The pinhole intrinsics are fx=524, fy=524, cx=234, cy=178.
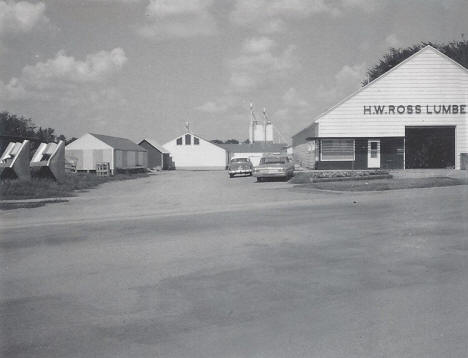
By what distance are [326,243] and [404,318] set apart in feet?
13.4

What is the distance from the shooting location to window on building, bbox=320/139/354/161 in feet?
124

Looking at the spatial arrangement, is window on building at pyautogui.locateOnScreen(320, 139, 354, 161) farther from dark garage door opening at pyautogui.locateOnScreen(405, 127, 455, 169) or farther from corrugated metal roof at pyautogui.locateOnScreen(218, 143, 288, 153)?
corrugated metal roof at pyautogui.locateOnScreen(218, 143, 288, 153)

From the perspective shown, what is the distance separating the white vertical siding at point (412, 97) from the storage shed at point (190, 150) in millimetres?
43042

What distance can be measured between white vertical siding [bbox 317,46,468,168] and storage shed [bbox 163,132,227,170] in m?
43.0

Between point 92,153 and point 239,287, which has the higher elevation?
point 92,153

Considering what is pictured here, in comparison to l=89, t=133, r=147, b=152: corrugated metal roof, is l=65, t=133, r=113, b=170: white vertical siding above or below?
below

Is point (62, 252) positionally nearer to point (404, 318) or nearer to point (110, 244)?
point (110, 244)

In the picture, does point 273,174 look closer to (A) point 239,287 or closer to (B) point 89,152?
(A) point 239,287

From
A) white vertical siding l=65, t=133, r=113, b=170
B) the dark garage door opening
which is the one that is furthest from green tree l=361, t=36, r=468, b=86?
white vertical siding l=65, t=133, r=113, b=170

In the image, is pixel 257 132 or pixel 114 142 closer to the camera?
pixel 114 142

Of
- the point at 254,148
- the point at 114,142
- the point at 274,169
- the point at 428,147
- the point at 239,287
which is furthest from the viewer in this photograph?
the point at 254,148

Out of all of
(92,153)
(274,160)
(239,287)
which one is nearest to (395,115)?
(274,160)

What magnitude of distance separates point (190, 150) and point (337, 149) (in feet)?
148

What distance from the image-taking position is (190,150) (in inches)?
3169
